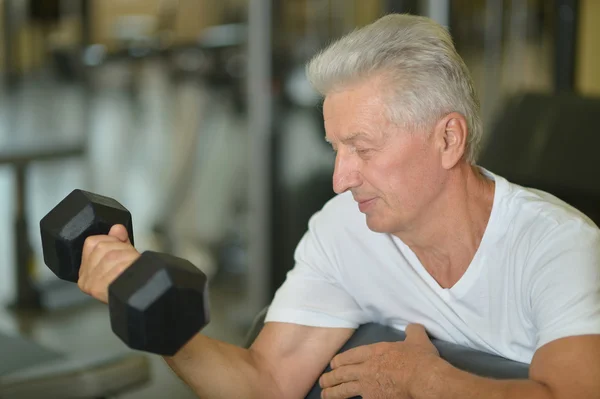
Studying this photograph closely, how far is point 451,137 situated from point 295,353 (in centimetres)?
46

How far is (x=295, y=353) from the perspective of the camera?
5.20ft

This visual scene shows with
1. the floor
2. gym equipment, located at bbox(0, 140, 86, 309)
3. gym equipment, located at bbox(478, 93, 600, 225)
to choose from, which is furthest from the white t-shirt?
gym equipment, located at bbox(0, 140, 86, 309)

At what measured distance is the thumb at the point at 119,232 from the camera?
1.28m

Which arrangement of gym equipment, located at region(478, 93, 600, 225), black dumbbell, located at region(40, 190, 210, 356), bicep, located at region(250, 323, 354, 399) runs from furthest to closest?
gym equipment, located at region(478, 93, 600, 225) → bicep, located at region(250, 323, 354, 399) → black dumbbell, located at region(40, 190, 210, 356)

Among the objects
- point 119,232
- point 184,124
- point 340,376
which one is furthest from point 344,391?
point 184,124

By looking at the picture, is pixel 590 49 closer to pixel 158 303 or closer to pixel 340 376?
pixel 340 376

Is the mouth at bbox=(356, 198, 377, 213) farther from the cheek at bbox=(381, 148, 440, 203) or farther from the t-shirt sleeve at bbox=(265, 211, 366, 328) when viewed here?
the t-shirt sleeve at bbox=(265, 211, 366, 328)

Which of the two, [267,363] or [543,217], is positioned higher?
[543,217]

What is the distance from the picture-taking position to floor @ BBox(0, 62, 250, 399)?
4.18 m

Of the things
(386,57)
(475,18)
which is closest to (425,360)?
(386,57)

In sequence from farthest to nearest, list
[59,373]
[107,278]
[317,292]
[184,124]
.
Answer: [184,124], [59,373], [317,292], [107,278]

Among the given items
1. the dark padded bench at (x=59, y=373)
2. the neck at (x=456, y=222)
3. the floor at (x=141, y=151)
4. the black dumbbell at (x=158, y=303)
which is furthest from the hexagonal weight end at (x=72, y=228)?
the floor at (x=141, y=151)

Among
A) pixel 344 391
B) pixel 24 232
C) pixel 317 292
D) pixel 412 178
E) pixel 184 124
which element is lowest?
pixel 24 232

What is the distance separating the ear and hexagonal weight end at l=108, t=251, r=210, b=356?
50 cm
